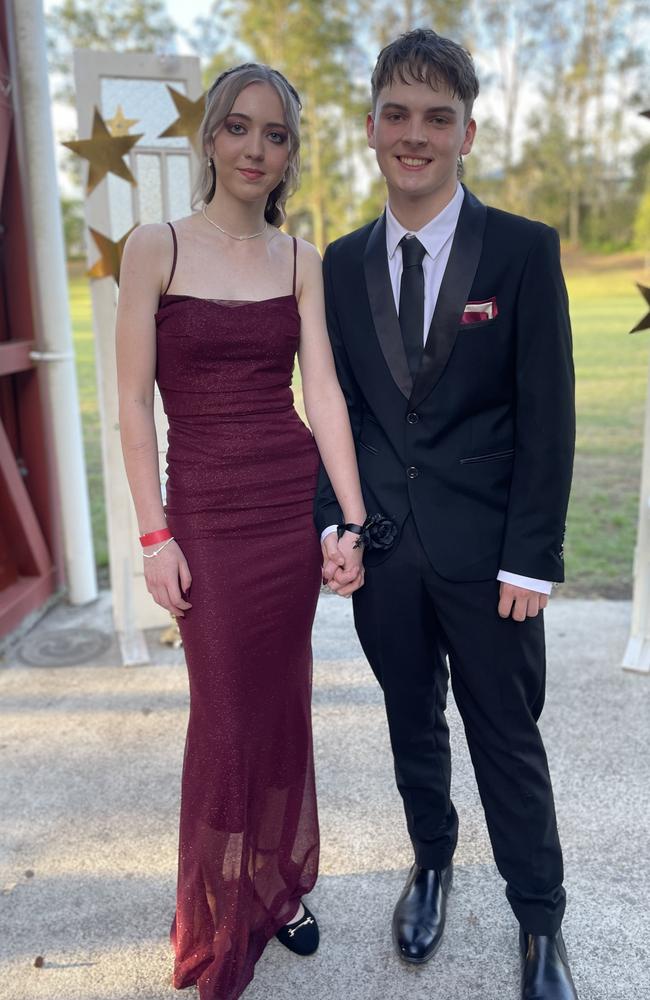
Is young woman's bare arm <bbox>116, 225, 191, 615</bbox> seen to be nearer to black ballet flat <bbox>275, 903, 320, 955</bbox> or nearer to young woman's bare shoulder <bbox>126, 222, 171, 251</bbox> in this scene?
young woman's bare shoulder <bbox>126, 222, 171, 251</bbox>

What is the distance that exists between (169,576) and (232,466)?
11.5 inches

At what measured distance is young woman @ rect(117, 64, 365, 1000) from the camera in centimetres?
185

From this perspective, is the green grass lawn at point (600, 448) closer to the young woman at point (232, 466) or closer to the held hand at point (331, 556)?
the young woman at point (232, 466)

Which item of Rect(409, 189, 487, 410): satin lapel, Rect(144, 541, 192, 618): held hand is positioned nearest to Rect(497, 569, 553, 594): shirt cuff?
Rect(409, 189, 487, 410): satin lapel

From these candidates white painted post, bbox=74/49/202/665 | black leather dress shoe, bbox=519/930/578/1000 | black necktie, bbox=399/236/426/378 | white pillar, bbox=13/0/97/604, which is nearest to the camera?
black necktie, bbox=399/236/426/378

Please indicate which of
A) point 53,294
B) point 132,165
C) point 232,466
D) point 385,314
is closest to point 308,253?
point 385,314

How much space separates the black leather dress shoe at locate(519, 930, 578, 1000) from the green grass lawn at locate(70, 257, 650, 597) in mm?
1486

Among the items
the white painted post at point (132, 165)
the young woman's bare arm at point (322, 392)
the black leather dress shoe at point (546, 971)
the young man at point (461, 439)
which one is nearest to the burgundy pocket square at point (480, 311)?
the young man at point (461, 439)

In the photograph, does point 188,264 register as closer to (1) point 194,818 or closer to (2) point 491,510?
(2) point 491,510

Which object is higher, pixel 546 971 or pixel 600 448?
pixel 546 971

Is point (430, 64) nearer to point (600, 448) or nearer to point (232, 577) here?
point (232, 577)

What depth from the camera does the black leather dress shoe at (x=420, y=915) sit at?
6.91ft

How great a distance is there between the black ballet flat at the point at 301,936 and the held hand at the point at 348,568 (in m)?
0.95

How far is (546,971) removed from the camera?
1.95m
